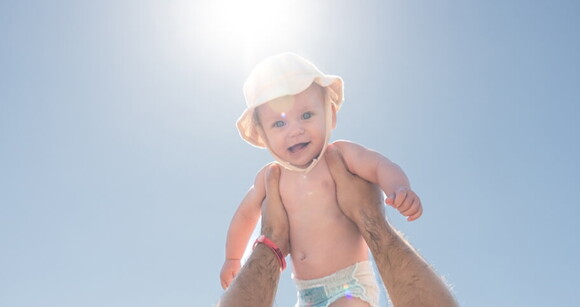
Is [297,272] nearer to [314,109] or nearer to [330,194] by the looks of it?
[330,194]

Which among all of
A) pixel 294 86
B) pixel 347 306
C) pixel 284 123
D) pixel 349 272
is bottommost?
pixel 347 306

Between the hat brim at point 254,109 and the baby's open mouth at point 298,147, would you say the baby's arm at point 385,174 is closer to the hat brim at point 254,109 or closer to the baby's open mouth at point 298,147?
the baby's open mouth at point 298,147

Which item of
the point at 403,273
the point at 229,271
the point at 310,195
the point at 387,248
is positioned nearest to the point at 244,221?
the point at 229,271

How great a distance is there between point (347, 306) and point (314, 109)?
1.79m

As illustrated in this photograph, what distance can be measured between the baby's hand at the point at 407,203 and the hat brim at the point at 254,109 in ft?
4.74

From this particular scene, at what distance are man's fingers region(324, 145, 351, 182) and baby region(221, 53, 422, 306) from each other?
7cm

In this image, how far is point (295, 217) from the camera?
14.1ft

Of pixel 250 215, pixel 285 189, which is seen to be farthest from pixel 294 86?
pixel 250 215

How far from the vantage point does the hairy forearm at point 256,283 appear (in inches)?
113

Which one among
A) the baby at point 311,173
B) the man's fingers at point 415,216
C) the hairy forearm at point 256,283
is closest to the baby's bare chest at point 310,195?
the baby at point 311,173

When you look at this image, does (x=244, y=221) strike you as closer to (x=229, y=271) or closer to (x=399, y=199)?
(x=229, y=271)

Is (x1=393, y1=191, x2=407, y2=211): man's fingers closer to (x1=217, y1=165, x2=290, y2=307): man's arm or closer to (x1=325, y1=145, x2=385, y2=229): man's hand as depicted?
(x1=325, y1=145, x2=385, y2=229): man's hand

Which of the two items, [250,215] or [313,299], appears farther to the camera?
[250,215]

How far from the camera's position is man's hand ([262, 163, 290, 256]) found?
4039 mm
